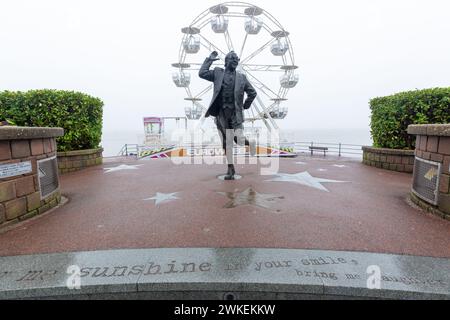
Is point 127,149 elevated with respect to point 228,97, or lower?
lower

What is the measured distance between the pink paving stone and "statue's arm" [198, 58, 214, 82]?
94.4 inches

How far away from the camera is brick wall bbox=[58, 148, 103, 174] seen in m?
7.23

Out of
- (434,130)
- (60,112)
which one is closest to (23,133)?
(60,112)

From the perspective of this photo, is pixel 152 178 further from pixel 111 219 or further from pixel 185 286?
pixel 185 286

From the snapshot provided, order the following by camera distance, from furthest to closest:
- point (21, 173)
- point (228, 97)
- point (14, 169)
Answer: point (228, 97) < point (21, 173) < point (14, 169)

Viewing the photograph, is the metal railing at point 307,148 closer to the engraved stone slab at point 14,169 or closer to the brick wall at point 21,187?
the brick wall at point 21,187

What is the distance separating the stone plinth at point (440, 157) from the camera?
129 inches

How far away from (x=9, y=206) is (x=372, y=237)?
14.6 feet

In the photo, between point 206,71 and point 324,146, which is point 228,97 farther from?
point 324,146

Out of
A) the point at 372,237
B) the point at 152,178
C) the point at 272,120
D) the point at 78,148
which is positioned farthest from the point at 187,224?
the point at 272,120

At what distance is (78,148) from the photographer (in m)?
7.84

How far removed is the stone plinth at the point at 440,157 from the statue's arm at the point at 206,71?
3980mm

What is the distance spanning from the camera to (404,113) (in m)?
6.90

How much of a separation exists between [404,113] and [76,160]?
9801mm
